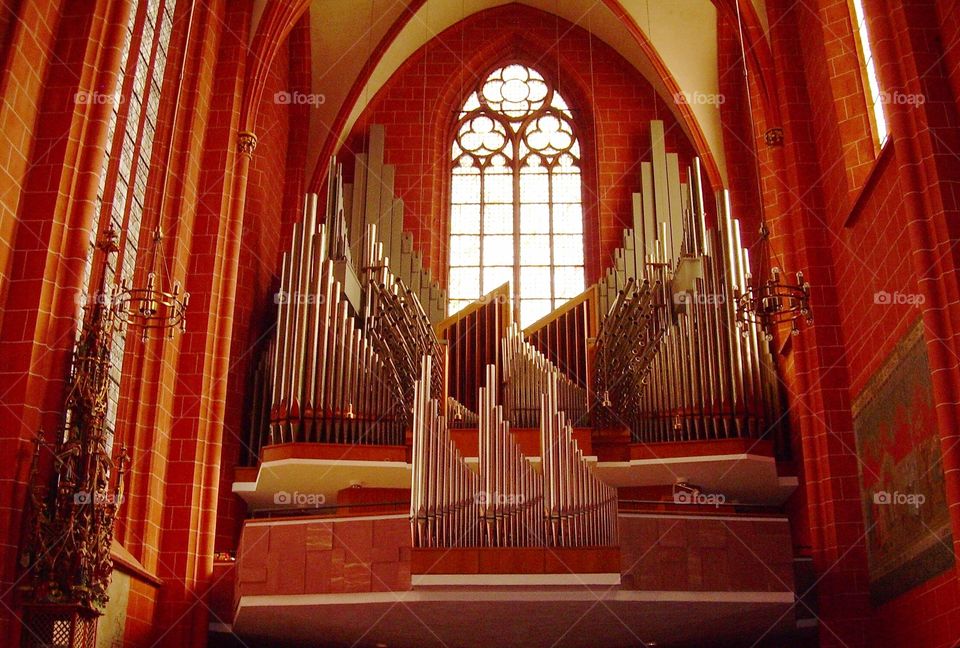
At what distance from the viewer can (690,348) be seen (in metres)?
15.6

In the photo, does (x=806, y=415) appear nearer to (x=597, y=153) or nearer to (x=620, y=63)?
(x=597, y=153)

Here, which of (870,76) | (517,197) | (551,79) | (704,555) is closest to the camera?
Result: (704,555)

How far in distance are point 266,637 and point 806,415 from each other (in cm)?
706

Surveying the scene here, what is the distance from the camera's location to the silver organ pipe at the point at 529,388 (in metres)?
15.9

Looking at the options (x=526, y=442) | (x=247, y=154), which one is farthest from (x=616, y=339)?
(x=247, y=154)

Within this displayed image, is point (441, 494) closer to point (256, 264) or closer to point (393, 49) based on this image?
point (256, 264)

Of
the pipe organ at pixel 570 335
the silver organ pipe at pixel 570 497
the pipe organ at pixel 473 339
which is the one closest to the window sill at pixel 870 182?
the silver organ pipe at pixel 570 497

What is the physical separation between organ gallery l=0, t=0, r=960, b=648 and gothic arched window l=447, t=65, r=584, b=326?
19cm

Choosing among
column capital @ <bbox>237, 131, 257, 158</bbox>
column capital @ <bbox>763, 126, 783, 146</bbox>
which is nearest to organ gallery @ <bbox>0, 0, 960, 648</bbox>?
column capital @ <bbox>237, 131, 257, 158</bbox>

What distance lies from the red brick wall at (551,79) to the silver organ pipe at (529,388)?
3839 millimetres

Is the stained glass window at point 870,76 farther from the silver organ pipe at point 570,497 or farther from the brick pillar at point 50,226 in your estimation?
the brick pillar at point 50,226

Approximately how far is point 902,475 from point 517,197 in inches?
400

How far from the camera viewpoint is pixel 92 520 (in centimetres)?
1002

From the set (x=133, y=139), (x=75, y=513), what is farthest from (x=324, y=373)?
(x=75, y=513)
